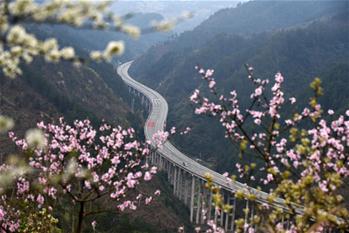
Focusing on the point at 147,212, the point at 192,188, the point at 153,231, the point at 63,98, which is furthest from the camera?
the point at 63,98

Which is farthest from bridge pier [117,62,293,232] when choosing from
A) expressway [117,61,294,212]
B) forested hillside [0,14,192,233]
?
forested hillside [0,14,192,233]

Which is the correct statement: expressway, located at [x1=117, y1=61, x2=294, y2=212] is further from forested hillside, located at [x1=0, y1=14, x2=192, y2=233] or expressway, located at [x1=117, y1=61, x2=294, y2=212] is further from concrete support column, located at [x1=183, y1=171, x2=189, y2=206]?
forested hillside, located at [x1=0, y1=14, x2=192, y2=233]

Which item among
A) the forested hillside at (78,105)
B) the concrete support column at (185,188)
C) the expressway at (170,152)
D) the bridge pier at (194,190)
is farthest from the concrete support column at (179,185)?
the forested hillside at (78,105)

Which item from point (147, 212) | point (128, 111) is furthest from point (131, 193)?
point (128, 111)

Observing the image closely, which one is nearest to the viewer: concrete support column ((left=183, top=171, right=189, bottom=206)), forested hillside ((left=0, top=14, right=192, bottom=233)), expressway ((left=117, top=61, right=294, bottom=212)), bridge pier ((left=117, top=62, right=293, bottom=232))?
forested hillside ((left=0, top=14, right=192, bottom=233))

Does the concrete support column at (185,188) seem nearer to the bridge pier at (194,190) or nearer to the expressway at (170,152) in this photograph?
the bridge pier at (194,190)

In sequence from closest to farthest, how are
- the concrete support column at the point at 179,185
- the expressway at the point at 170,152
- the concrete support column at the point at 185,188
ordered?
the expressway at the point at 170,152, the concrete support column at the point at 185,188, the concrete support column at the point at 179,185

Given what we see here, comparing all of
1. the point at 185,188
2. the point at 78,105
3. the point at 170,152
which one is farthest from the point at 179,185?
the point at 78,105

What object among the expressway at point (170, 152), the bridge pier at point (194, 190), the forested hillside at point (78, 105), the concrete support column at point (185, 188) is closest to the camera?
the forested hillside at point (78, 105)

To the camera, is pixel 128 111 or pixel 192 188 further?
pixel 128 111

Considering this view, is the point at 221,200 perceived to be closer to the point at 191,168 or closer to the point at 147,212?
the point at 147,212

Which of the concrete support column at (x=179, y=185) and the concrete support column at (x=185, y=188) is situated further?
the concrete support column at (x=179, y=185)
